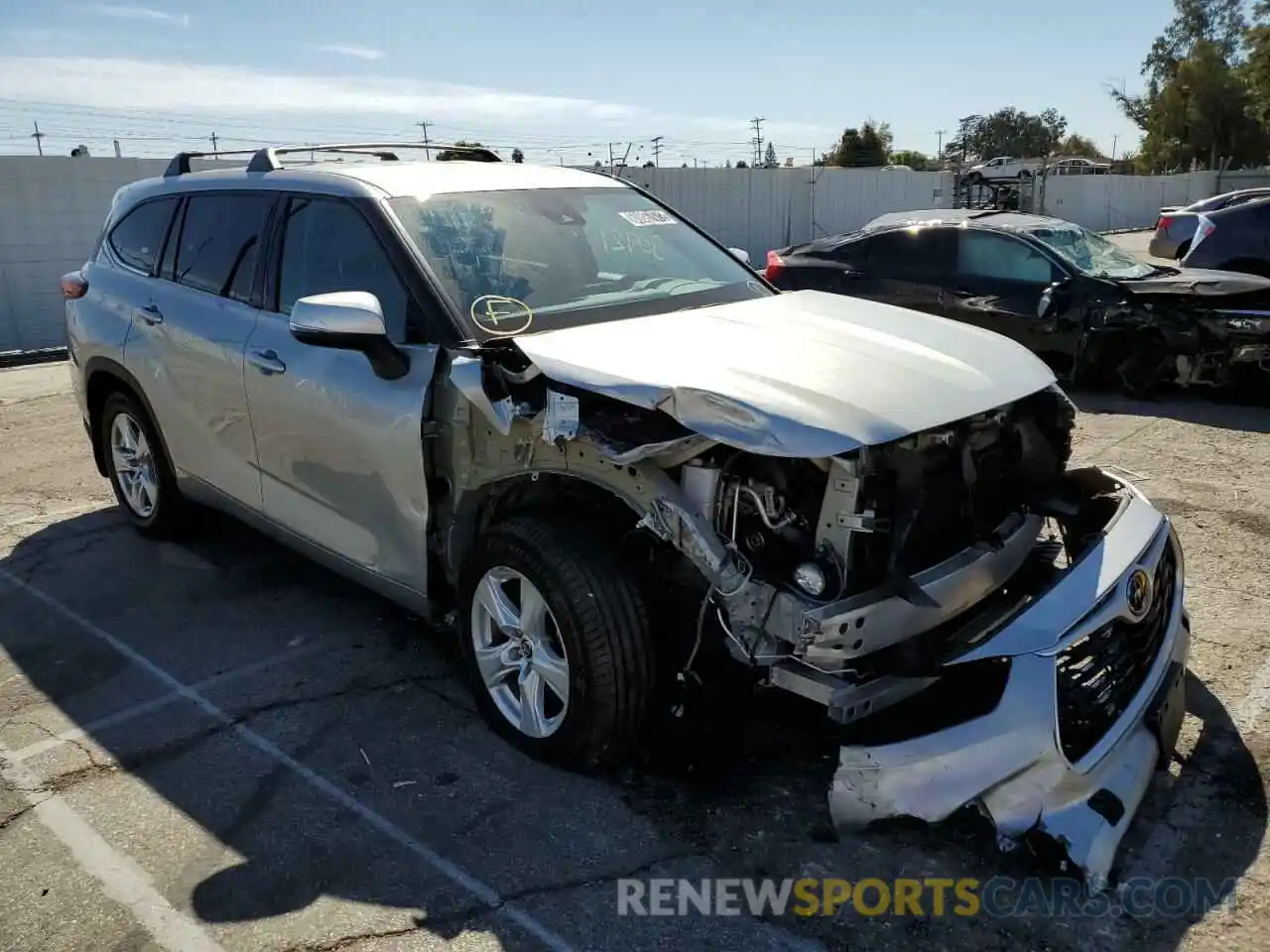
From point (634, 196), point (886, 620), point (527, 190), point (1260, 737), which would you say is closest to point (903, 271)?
point (634, 196)

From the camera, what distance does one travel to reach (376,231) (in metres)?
3.70

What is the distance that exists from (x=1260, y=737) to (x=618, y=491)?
7.67 feet

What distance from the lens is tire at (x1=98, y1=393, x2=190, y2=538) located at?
5.17 m

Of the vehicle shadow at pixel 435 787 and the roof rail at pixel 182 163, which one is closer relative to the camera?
the vehicle shadow at pixel 435 787

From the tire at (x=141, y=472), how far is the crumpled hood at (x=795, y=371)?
277 cm

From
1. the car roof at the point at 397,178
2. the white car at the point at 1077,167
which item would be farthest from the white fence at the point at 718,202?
the car roof at the point at 397,178

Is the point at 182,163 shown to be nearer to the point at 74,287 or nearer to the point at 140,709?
the point at 74,287

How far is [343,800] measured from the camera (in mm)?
3238

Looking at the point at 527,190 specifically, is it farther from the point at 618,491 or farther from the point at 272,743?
the point at 272,743

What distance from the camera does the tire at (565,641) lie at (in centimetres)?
302

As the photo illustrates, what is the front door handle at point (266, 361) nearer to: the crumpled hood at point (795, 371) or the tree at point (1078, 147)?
the crumpled hood at point (795, 371)

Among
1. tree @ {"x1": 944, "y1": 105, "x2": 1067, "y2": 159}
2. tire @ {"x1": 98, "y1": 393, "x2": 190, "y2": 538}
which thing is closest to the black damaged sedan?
tire @ {"x1": 98, "y1": 393, "x2": 190, "y2": 538}

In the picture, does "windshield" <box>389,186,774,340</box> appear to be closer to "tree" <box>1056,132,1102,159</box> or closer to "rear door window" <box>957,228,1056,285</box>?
"rear door window" <box>957,228,1056,285</box>

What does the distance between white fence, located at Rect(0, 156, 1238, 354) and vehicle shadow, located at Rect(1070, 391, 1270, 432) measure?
476 inches
